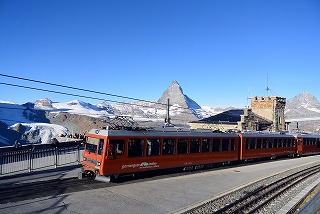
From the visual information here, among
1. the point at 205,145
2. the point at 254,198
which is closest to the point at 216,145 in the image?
the point at 205,145

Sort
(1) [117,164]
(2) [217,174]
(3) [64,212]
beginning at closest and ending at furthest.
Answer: (3) [64,212], (1) [117,164], (2) [217,174]

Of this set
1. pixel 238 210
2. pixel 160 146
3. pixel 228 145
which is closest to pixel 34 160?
pixel 160 146

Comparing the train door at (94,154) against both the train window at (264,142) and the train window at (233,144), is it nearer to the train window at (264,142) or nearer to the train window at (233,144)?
the train window at (233,144)

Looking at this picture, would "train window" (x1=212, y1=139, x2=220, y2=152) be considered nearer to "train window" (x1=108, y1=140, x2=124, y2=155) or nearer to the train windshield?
"train window" (x1=108, y1=140, x2=124, y2=155)

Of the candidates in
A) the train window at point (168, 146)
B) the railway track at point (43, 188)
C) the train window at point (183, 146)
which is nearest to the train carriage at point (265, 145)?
the train window at point (183, 146)

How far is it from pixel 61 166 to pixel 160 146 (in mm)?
6879

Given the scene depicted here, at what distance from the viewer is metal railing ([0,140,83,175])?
17.3 metres

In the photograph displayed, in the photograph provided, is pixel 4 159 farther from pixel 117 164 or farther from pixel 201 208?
pixel 201 208

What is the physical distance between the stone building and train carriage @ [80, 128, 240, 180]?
74.6 feet

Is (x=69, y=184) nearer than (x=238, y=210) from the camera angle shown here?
No

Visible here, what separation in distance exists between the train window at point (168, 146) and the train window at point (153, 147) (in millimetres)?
522

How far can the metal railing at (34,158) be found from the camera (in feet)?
56.9

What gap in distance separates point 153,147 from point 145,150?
0.68m

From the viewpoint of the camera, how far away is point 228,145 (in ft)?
82.8
